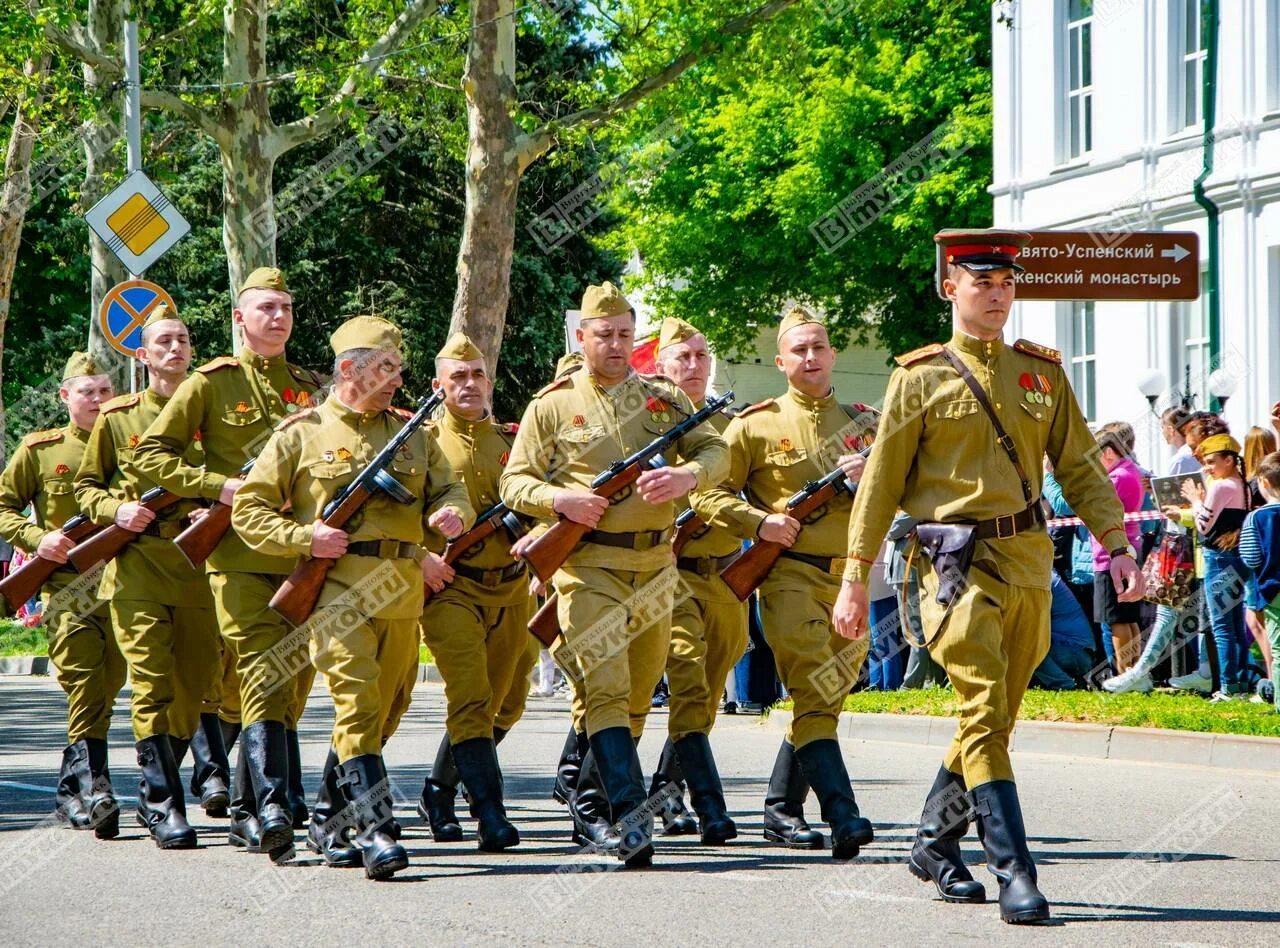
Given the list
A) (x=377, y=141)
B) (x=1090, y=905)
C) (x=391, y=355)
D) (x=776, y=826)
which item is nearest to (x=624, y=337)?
(x=391, y=355)

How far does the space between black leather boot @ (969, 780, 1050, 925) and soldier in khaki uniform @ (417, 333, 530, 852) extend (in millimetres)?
2357

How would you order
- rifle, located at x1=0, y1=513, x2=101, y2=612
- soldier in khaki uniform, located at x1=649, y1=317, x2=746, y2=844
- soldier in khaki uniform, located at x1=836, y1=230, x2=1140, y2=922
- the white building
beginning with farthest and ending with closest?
the white building, rifle, located at x1=0, y1=513, x2=101, y2=612, soldier in khaki uniform, located at x1=649, y1=317, x2=746, y2=844, soldier in khaki uniform, located at x1=836, y1=230, x2=1140, y2=922

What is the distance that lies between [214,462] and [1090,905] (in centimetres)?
410

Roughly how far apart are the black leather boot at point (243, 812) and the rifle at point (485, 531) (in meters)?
1.05

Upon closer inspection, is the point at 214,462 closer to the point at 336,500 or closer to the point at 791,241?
the point at 336,500

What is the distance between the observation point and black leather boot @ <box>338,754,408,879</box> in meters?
7.24

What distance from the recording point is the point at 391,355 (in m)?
7.82

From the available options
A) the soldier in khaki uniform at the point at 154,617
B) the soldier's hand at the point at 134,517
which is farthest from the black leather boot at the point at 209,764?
the soldier's hand at the point at 134,517

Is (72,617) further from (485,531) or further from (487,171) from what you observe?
(487,171)

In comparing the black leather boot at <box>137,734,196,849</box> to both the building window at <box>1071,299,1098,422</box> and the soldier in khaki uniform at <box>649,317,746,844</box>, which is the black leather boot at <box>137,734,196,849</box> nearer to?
the soldier in khaki uniform at <box>649,317,746,844</box>

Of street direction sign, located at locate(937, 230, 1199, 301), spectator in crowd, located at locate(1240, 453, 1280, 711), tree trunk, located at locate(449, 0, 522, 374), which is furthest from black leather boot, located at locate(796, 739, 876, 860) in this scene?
tree trunk, located at locate(449, 0, 522, 374)

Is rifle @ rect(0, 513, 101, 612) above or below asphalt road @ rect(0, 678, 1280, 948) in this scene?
above

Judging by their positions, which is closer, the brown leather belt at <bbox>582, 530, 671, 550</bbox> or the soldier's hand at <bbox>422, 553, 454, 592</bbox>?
the brown leather belt at <bbox>582, 530, 671, 550</bbox>

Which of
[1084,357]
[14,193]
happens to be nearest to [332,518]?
[1084,357]
